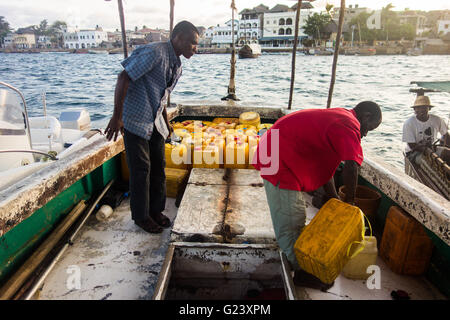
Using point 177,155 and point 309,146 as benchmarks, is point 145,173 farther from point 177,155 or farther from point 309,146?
point 309,146

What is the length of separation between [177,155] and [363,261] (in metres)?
2.59

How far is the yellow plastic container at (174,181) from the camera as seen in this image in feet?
12.3

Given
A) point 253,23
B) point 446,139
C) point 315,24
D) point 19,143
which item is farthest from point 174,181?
point 253,23

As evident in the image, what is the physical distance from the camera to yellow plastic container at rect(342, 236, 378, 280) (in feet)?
7.90

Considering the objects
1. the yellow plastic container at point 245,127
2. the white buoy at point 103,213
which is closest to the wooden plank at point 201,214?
the white buoy at point 103,213

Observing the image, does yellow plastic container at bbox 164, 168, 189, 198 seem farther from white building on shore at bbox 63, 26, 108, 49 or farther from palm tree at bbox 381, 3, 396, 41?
white building on shore at bbox 63, 26, 108, 49

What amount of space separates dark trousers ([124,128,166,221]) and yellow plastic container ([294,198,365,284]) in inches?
60.2

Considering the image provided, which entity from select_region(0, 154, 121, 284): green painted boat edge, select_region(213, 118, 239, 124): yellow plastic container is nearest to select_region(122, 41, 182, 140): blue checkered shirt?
select_region(0, 154, 121, 284): green painted boat edge

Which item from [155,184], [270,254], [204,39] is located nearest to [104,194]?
[155,184]

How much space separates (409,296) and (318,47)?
8425 centimetres

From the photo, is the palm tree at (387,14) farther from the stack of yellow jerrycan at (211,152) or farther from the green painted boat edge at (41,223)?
the green painted boat edge at (41,223)

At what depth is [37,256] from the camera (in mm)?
2467
